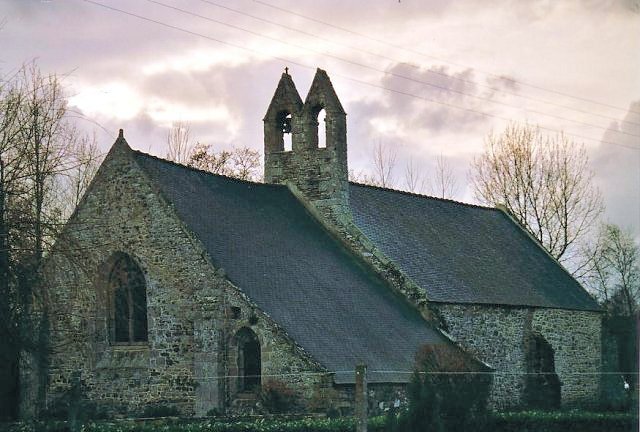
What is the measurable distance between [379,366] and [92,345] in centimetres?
848

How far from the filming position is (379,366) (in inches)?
1219

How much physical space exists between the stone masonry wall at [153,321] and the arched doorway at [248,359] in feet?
0.87

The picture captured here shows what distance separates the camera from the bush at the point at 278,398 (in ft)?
95.3

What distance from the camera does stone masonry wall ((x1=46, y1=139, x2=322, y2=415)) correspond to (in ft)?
99.9

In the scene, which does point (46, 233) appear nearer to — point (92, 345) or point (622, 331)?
point (92, 345)

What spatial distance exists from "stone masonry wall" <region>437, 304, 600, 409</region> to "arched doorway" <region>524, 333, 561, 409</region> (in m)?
0.36

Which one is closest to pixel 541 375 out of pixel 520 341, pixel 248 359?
pixel 520 341

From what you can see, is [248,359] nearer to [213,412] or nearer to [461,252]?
[213,412]

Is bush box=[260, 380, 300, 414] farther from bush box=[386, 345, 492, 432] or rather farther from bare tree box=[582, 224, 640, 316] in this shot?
bare tree box=[582, 224, 640, 316]

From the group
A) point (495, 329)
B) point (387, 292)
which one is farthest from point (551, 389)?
point (387, 292)

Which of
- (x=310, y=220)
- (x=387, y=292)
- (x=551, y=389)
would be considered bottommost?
(x=551, y=389)

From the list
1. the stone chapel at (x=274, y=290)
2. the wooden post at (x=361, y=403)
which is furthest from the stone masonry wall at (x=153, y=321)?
the wooden post at (x=361, y=403)

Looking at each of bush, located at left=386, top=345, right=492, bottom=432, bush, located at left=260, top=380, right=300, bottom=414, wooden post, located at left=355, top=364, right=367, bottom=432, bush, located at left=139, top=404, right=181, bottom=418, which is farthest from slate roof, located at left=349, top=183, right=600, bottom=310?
wooden post, located at left=355, top=364, right=367, bottom=432

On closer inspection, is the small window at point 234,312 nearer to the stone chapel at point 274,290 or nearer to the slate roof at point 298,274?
the stone chapel at point 274,290
